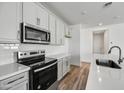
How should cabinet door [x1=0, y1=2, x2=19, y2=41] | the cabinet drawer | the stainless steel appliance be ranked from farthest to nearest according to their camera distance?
the stainless steel appliance < cabinet door [x1=0, y1=2, x2=19, y2=41] < the cabinet drawer

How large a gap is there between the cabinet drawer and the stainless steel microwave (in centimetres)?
69

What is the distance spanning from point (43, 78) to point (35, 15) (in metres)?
1.46

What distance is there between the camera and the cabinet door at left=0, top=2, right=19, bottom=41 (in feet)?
4.08

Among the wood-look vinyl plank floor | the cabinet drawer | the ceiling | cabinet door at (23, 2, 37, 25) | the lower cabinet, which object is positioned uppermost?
the ceiling

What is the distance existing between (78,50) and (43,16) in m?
3.00

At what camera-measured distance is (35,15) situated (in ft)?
6.02

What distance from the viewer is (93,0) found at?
6.70ft

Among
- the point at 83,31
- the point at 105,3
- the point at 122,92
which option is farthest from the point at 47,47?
the point at 83,31

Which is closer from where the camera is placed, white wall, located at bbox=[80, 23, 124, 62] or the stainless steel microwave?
the stainless steel microwave

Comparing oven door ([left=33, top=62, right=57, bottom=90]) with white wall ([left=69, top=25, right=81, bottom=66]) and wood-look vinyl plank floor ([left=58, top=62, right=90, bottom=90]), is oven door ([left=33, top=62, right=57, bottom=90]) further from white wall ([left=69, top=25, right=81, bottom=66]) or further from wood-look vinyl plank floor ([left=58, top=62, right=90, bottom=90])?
white wall ([left=69, top=25, right=81, bottom=66])

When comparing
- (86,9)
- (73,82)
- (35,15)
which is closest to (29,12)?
(35,15)

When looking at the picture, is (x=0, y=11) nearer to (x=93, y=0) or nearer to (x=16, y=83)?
(x=16, y=83)

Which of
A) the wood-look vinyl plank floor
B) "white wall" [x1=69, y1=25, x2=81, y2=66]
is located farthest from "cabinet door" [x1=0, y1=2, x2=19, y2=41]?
"white wall" [x1=69, y1=25, x2=81, y2=66]

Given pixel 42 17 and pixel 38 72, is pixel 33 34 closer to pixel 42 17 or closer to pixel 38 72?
pixel 42 17
